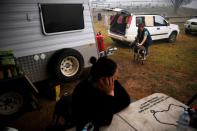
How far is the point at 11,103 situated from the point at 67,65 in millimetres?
1924

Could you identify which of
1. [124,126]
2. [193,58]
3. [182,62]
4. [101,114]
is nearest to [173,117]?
[124,126]

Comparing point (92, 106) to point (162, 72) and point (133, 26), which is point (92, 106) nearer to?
point (162, 72)

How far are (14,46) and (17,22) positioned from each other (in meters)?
0.62

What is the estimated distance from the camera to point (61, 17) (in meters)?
5.35

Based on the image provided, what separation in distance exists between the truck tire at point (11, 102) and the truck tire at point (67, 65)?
118cm

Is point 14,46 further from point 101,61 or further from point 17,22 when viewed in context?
point 101,61

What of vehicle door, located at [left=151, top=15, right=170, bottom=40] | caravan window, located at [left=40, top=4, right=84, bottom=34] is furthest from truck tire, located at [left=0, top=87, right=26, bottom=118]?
vehicle door, located at [left=151, top=15, right=170, bottom=40]

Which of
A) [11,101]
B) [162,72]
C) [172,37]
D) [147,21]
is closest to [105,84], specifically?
[11,101]

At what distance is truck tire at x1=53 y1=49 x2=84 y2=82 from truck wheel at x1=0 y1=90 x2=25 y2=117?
1.20 m

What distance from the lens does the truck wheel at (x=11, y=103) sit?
431 centimetres

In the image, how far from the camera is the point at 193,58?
29.6 feet

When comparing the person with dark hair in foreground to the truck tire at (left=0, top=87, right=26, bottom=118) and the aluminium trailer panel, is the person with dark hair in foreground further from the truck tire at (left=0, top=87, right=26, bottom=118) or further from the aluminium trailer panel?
the aluminium trailer panel

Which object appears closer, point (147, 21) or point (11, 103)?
point (11, 103)

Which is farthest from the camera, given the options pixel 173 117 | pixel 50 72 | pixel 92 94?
pixel 50 72
